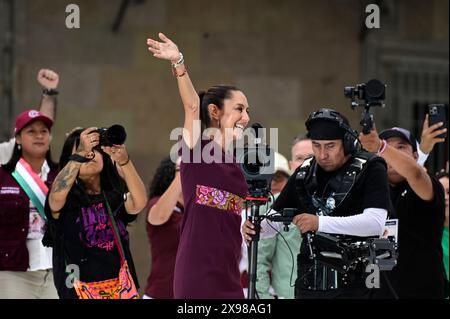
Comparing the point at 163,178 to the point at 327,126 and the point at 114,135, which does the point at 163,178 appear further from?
the point at 327,126

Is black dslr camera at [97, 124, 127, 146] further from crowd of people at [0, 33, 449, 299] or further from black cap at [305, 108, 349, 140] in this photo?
black cap at [305, 108, 349, 140]

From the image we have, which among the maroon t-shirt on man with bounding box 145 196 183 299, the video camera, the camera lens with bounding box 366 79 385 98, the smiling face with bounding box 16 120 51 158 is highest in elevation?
the camera lens with bounding box 366 79 385 98

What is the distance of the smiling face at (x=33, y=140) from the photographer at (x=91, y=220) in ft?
2.62

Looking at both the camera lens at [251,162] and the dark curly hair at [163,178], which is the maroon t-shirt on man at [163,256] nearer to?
the dark curly hair at [163,178]

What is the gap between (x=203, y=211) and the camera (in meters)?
4.98

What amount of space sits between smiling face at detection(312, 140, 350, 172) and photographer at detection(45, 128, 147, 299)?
114 cm

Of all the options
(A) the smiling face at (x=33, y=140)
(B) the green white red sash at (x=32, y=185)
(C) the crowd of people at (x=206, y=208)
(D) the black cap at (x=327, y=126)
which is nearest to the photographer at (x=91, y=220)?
(C) the crowd of people at (x=206, y=208)

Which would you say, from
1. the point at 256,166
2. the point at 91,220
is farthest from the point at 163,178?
the point at 256,166

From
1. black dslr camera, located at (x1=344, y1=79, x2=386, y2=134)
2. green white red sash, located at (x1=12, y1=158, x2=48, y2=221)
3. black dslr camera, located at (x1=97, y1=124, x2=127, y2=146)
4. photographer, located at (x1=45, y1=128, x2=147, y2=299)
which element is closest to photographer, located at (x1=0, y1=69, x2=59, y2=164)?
green white red sash, located at (x1=12, y1=158, x2=48, y2=221)

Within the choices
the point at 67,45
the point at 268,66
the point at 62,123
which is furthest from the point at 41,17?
the point at 268,66

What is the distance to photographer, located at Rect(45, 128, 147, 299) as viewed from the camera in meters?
5.84

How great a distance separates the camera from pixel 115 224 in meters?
5.99

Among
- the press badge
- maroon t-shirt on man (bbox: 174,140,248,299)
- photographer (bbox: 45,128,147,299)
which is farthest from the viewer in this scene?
photographer (bbox: 45,128,147,299)
